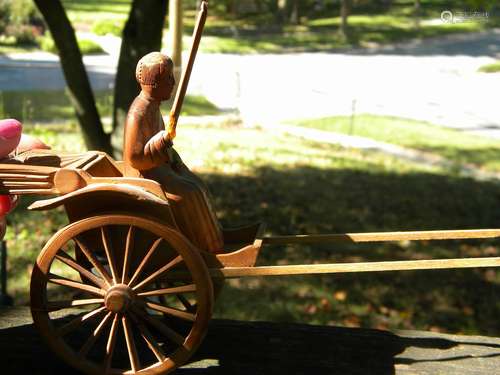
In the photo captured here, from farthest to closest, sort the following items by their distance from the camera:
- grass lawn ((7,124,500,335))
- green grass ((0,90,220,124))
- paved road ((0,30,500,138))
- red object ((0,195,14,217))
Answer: paved road ((0,30,500,138)) → green grass ((0,90,220,124)) → grass lawn ((7,124,500,335)) → red object ((0,195,14,217))

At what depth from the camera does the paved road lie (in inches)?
579

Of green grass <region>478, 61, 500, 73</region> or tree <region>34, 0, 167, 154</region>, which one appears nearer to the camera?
tree <region>34, 0, 167, 154</region>

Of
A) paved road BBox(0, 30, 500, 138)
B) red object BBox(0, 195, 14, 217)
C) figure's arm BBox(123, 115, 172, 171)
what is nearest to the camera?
figure's arm BBox(123, 115, 172, 171)

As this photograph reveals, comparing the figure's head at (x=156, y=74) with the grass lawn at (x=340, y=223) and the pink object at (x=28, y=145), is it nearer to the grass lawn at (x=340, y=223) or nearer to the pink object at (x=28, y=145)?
the pink object at (x=28, y=145)

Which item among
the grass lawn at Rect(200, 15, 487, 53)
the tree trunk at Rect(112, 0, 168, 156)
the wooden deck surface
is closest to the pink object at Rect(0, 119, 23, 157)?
the wooden deck surface

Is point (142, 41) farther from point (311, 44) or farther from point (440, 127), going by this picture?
point (311, 44)

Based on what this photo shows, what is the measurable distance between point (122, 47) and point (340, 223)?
8.96 ft

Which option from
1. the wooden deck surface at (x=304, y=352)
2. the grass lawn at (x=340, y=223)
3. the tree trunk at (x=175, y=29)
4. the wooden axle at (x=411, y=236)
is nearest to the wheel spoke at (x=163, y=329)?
the wooden deck surface at (x=304, y=352)

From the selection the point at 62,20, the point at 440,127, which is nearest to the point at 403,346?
the point at 62,20

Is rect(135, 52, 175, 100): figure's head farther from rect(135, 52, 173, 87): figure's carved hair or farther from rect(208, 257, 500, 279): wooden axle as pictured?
rect(208, 257, 500, 279): wooden axle

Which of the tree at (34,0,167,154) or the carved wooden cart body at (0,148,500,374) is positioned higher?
the tree at (34,0,167,154)

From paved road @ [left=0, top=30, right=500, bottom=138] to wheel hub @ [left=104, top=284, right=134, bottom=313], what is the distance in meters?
10.7

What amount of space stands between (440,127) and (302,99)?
12.6ft

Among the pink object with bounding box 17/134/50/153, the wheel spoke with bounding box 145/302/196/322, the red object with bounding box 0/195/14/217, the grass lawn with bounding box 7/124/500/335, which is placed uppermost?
the pink object with bounding box 17/134/50/153
